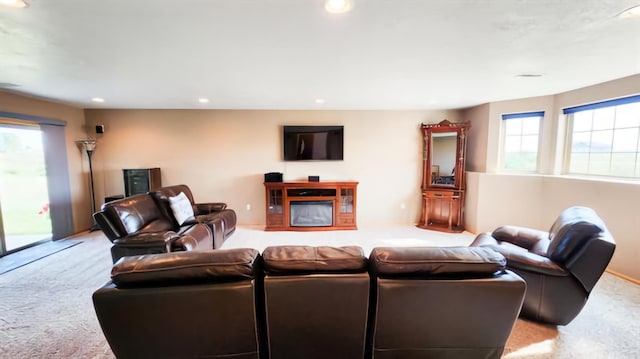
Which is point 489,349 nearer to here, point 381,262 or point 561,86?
point 381,262

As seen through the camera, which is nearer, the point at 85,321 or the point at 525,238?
the point at 85,321

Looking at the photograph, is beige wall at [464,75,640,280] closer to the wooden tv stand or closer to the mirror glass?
the mirror glass

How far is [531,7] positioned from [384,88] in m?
1.91

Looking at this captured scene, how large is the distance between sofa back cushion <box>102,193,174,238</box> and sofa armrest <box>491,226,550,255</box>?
3.96 metres

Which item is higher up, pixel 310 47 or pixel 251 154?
pixel 310 47

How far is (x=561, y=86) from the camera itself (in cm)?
336

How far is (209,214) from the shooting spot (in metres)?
3.92

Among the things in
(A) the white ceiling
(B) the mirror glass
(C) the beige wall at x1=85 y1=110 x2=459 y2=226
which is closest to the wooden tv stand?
(C) the beige wall at x1=85 y1=110 x2=459 y2=226

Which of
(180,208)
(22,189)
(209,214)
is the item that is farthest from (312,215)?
(22,189)

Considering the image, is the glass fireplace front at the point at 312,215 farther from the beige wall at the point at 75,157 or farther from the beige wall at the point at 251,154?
the beige wall at the point at 75,157

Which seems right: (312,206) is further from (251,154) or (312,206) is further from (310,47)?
(310,47)

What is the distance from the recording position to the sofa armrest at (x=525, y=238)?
94.7 inches

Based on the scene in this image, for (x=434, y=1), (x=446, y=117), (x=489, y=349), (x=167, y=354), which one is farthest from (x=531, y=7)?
(x=446, y=117)

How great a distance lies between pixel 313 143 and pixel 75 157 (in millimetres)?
4350
